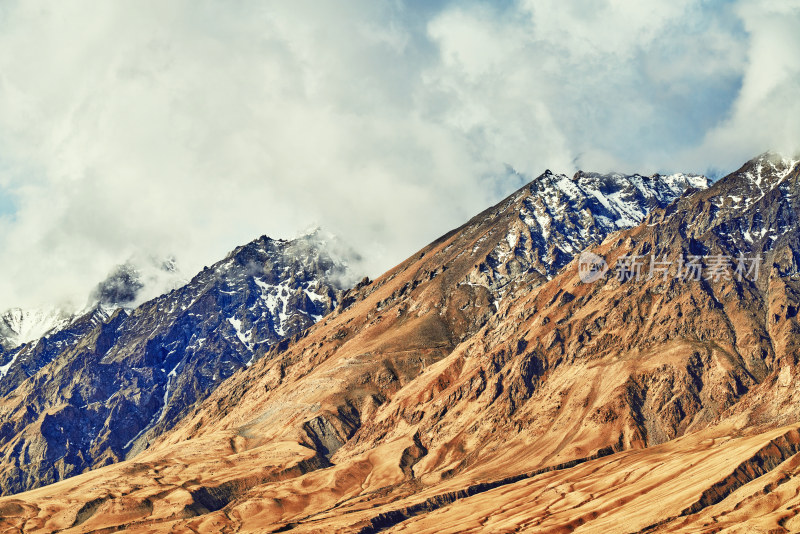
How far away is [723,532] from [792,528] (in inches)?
559

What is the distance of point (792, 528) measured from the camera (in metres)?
188

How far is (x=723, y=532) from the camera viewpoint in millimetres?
194500
